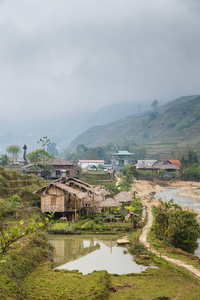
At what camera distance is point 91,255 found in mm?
15773

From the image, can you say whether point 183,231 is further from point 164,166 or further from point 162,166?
point 162,166

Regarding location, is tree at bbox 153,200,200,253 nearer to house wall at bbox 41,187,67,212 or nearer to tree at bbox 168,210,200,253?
tree at bbox 168,210,200,253

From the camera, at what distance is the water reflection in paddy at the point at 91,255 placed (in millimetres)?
13688

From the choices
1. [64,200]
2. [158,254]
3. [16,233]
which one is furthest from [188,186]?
[16,233]

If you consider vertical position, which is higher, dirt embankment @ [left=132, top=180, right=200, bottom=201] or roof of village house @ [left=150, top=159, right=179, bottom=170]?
roof of village house @ [left=150, top=159, right=179, bottom=170]

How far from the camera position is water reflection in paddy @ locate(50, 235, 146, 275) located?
13.7 m

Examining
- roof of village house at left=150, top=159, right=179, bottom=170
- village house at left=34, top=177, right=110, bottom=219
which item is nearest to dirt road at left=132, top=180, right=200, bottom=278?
village house at left=34, top=177, right=110, bottom=219

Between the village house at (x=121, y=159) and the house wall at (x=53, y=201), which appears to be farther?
the village house at (x=121, y=159)

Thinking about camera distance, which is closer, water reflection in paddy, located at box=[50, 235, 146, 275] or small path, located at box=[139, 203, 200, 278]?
small path, located at box=[139, 203, 200, 278]

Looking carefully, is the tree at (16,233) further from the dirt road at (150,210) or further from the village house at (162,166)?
the village house at (162,166)

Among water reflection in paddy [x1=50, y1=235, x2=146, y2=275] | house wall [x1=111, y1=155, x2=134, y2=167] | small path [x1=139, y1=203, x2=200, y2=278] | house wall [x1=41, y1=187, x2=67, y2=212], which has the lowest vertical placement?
→ water reflection in paddy [x1=50, y1=235, x2=146, y2=275]

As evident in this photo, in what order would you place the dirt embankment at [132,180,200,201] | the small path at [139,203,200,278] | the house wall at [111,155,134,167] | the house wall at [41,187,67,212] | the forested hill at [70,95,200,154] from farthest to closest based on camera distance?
the forested hill at [70,95,200,154]
the house wall at [111,155,134,167]
the dirt embankment at [132,180,200,201]
the house wall at [41,187,67,212]
the small path at [139,203,200,278]

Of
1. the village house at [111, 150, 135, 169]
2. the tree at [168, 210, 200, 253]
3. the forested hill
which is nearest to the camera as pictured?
the tree at [168, 210, 200, 253]

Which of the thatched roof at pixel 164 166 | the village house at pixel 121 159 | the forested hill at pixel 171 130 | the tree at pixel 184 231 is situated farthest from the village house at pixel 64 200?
the forested hill at pixel 171 130
